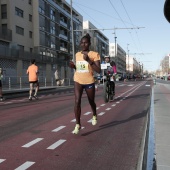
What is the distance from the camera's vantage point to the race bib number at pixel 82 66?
602cm

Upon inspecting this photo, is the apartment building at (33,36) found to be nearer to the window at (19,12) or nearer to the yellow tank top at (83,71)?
the window at (19,12)

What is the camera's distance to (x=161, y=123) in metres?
6.96

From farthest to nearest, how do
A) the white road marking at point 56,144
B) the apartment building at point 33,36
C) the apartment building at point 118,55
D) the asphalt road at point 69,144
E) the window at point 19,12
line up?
the apartment building at point 118,55 → the window at point 19,12 → the apartment building at point 33,36 → the white road marking at point 56,144 → the asphalt road at point 69,144

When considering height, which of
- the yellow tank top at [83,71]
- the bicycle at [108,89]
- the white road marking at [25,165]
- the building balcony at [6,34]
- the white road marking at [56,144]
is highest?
the building balcony at [6,34]

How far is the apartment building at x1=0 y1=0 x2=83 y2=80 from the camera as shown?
42.9m

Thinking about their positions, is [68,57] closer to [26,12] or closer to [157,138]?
[26,12]

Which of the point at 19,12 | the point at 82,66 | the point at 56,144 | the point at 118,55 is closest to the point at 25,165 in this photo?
the point at 56,144

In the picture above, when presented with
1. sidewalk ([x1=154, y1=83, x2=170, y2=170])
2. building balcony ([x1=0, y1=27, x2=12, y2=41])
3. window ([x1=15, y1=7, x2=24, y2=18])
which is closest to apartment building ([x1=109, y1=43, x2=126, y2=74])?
window ([x1=15, y1=7, x2=24, y2=18])

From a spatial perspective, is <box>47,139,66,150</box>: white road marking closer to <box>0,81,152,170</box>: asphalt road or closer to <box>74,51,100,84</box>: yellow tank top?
<box>0,81,152,170</box>: asphalt road

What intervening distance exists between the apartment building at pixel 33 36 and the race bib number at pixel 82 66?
28.8 meters

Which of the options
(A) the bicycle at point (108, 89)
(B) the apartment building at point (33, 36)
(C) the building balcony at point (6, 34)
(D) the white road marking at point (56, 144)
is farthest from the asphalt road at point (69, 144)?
(C) the building balcony at point (6, 34)

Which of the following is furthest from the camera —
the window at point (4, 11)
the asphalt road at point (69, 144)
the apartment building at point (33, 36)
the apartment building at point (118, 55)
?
the apartment building at point (118, 55)

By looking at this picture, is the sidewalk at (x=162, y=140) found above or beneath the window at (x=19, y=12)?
beneath

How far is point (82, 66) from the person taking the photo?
6035 millimetres
